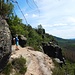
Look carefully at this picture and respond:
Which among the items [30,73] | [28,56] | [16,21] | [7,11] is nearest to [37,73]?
[30,73]

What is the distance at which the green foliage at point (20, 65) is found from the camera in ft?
85.8

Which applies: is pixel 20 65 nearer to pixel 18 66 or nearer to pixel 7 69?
pixel 18 66

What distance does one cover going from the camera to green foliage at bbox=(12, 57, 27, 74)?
85.8 ft

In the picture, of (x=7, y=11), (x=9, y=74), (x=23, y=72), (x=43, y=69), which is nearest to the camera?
(x=9, y=74)

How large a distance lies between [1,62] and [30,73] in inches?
196

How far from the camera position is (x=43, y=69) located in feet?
95.7

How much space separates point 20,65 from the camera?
1049 inches

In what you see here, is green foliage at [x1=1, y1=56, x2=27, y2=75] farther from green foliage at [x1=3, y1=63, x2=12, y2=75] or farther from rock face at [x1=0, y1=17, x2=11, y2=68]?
rock face at [x1=0, y1=17, x2=11, y2=68]

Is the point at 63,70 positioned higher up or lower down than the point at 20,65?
lower down

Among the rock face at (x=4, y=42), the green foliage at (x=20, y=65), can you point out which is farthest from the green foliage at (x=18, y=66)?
the rock face at (x=4, y=42)

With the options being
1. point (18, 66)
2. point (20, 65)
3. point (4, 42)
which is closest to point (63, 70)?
point (20, 65)

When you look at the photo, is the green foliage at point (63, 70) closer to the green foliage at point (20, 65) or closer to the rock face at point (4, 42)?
the green foliage at point (20, 65)

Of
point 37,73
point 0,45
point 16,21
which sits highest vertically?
point 16,21

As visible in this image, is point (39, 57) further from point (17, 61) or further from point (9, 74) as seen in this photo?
point (9, 74)
